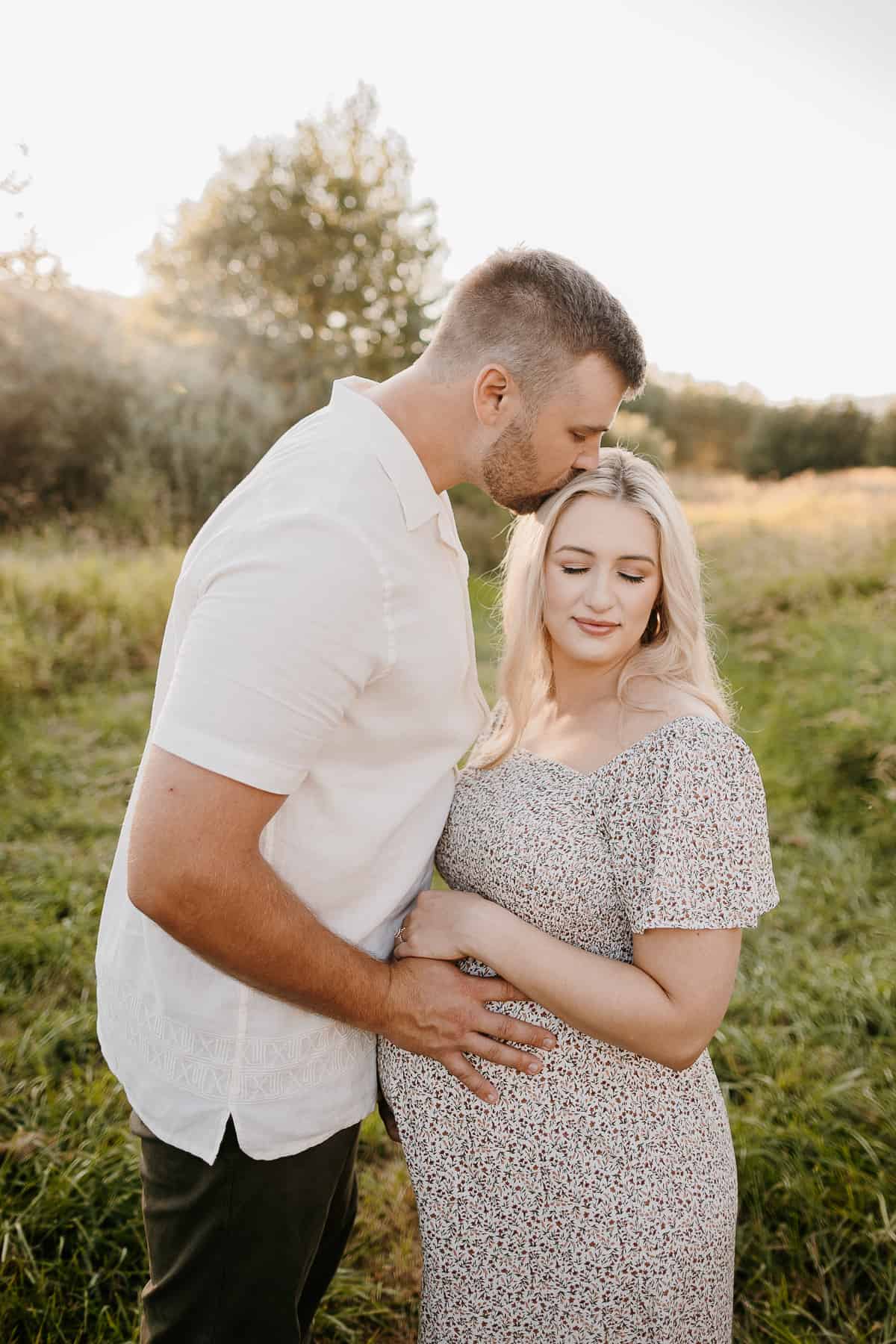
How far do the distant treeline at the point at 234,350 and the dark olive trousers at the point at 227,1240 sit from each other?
1011 centimetres

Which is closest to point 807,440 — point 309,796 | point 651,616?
point 651,616

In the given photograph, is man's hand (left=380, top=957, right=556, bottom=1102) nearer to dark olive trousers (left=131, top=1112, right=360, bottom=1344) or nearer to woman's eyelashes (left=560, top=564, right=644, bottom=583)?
dark olive trousers (left=131, top=1112, right=360, bottom=1344)

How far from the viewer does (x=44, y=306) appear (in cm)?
1309

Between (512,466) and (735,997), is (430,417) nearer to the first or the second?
(512,466)

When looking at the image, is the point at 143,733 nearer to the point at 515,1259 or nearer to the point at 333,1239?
the point at 333,1239

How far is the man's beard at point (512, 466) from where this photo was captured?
5.83 feet

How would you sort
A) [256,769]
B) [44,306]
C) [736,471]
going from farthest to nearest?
[736,471] < [44,306] < [256,769]

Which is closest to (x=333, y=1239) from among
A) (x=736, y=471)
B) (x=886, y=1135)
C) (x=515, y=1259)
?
(x=515, y=1259)

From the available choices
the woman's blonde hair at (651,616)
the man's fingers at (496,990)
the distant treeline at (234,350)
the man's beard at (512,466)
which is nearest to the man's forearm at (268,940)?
the man's fingers at (496,990)

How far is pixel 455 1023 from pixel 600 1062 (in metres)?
0.31

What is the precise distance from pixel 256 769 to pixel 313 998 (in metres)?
0.48

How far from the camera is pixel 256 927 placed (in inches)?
53.0

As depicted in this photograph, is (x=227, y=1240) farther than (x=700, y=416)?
No

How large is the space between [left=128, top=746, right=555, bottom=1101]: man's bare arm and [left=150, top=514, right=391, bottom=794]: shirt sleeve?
5 centimetres
